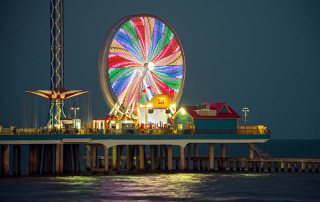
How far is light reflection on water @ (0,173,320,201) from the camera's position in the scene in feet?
285

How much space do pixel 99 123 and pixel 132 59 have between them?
9386 mm

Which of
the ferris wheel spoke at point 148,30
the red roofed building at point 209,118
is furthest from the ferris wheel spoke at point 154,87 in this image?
the red roofed building at point 209,118

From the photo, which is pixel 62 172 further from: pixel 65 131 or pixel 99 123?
pixel 99 123

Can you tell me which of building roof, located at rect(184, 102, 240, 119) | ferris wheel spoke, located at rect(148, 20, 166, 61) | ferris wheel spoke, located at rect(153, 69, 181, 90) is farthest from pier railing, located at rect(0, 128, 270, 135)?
ferris wheel spoke, located at rect(148, 20, 166, 61)

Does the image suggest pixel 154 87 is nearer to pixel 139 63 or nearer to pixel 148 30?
pixel 139 63

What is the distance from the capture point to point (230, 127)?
116m

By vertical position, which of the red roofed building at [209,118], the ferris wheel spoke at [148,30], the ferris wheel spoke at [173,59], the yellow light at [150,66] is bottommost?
the red roofed building at [209,118]

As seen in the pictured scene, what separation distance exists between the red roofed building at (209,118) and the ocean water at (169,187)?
7.27m

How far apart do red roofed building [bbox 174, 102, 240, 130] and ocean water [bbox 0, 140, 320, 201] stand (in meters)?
7.27

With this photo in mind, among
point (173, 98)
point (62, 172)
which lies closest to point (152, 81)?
point (173, 98)

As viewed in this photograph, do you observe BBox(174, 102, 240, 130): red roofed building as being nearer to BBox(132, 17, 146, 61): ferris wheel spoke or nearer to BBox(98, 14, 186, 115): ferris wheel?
BBox(98, 14, 186, 115): ferris wheel

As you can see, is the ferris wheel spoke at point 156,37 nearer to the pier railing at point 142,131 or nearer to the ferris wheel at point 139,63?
the ferris wheel at point 139,63

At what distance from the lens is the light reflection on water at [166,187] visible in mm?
86875

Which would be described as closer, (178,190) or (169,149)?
(178,190)
